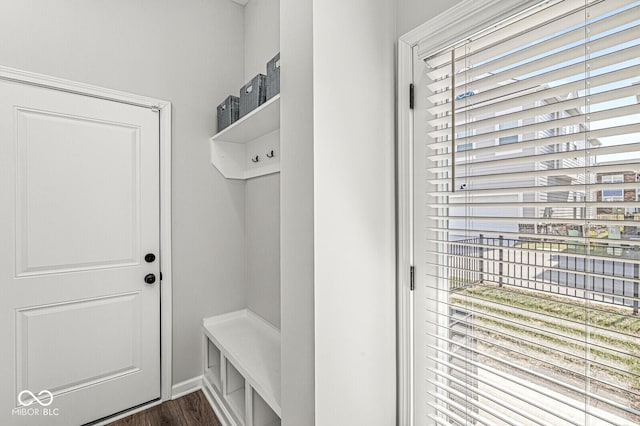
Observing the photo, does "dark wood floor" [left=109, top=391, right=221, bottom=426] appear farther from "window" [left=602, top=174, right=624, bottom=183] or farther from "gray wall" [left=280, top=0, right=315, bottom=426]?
"window" [left=602, top=174, right=624, bottom=183]

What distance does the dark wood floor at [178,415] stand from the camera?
190cm

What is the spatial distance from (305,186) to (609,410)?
106cm

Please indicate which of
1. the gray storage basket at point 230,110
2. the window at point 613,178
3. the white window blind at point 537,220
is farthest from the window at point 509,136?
the gray storage basket at point 230,110

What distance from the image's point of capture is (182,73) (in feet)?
7.23

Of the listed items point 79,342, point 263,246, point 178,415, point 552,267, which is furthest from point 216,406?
point 552,267

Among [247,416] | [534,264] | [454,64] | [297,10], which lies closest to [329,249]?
[534,264]

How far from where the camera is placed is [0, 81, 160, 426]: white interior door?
5.50 ft

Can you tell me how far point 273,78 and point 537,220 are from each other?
4.62ft

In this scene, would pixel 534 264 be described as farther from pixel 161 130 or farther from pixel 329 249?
pixel 161 130

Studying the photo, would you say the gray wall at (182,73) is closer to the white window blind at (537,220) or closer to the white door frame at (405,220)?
the white door frame at (405,220)

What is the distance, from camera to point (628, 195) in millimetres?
778

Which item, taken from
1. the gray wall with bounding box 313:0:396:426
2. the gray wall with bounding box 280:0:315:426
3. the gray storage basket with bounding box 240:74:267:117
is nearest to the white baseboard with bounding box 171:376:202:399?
the gray wall with bounding box 280:0:315:426

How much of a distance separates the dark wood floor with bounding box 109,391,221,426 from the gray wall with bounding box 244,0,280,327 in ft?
2.17

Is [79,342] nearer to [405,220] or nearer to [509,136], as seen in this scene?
[405,220]
